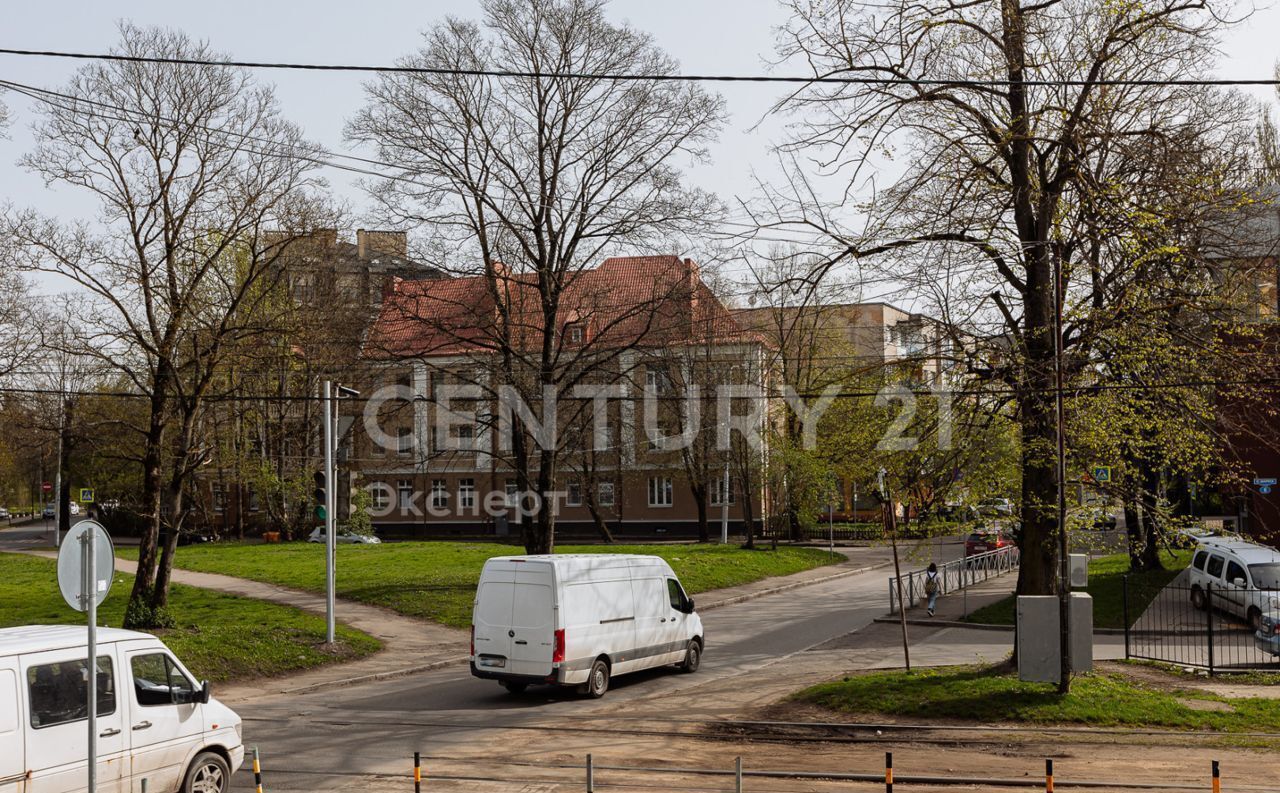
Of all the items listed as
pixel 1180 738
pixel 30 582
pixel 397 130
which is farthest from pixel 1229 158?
pixel 30 582

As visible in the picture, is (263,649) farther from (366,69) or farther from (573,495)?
(573,495)

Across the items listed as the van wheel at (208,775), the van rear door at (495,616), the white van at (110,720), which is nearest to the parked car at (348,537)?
the van rear door at (495,616)

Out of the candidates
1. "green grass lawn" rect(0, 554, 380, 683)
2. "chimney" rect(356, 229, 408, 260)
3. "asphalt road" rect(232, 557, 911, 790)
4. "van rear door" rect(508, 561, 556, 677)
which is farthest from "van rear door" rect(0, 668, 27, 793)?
"chimney" rect(356, 229, 408, 260)

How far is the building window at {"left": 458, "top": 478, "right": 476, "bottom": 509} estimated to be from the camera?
2603 inches

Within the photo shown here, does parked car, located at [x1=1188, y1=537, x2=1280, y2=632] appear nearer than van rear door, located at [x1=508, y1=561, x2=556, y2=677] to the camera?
No

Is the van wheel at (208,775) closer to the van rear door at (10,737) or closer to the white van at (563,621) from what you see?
the van rear door at (10,737)

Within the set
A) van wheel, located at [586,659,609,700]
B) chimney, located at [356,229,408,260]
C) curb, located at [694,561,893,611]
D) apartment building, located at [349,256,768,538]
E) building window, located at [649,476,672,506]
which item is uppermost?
chimney, located at [356,229,408,260]

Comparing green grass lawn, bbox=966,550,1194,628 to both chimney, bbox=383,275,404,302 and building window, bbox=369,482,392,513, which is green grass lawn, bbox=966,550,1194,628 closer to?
chimney, bbox=383,275,404,302

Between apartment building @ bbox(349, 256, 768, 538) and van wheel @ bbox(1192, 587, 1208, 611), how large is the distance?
13.5 metres

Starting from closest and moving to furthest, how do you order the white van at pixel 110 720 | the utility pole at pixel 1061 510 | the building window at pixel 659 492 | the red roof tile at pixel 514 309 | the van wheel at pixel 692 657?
1. the white van at pixel 110 720
2. the utility pole at pixel 1061 510
3. the van wheel at pixel 692 657
4. the red roof tile at pixel 514 309
5. the building window at pixel 659 492

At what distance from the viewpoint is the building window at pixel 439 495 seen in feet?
214

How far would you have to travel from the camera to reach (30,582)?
1357 inches

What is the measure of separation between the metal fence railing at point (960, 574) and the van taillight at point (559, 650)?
13.8 meters

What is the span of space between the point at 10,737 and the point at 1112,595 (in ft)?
88.6
